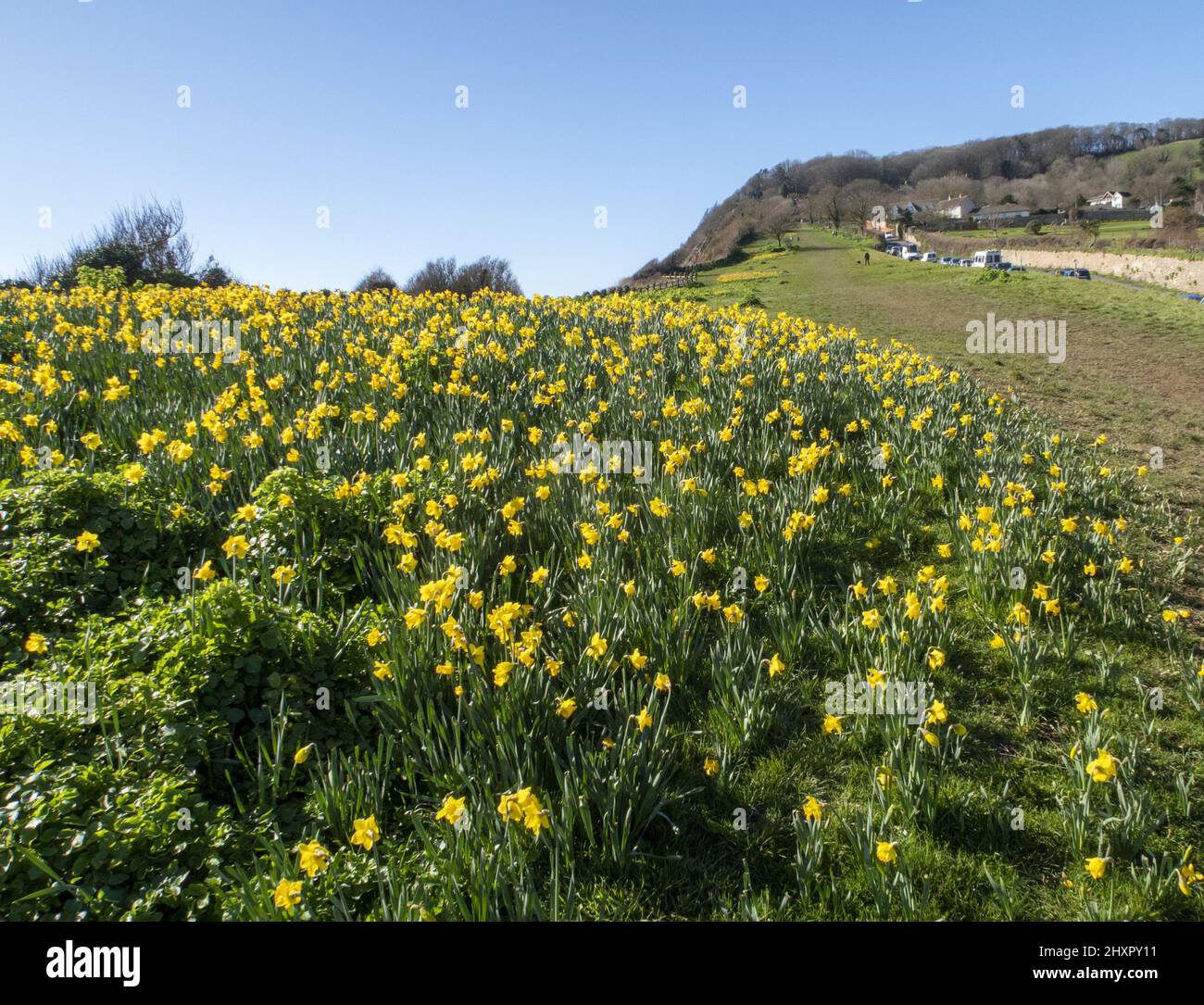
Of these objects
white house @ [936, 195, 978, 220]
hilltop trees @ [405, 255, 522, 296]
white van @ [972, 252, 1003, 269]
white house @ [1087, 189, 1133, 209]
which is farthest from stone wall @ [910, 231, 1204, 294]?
white house @ [936, 195, 978, 220]

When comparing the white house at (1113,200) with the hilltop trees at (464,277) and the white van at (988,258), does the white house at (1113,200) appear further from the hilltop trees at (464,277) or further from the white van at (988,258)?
the hilltop trees at (464,277)

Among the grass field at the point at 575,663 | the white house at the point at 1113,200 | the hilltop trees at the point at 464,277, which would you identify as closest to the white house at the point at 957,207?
the white house at the point at 1113,200

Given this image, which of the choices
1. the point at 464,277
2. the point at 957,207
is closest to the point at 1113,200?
the point at 957,207

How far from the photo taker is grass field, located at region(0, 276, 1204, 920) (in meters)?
2.52

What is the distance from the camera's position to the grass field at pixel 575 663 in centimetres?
252

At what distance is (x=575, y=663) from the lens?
11.7 feet

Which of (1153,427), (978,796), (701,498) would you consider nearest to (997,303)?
(1153,427)

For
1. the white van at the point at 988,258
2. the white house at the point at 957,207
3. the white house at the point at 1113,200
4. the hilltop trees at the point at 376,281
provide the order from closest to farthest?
the hilltop trees at the point at 376,281 < the white van at the point at 988,258 < the white house at the point at 1113,200 < the white house at the point at 957,207

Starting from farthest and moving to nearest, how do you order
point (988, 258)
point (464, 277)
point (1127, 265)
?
point (988, 258) < point (1127, 265) < point (464, 277)

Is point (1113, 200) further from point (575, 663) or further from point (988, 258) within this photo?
point (575, 663)

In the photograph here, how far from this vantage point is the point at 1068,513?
225 inches
